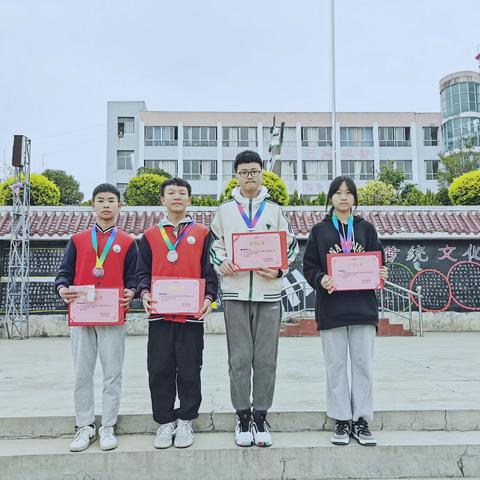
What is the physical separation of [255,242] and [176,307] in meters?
0.64

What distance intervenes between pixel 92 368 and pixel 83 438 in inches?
16.6

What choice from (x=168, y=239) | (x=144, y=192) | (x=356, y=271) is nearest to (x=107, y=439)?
(x=168, y=239)

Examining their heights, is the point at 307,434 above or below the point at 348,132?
below

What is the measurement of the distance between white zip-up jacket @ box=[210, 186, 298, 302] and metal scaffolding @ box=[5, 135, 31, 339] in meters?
8.00

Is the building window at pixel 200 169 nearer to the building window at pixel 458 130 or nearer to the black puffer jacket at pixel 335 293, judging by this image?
the building window at pixel 458 130

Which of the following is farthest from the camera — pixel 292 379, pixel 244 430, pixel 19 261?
pixel 19 261

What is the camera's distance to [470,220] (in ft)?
36.0

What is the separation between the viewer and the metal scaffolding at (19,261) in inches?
392

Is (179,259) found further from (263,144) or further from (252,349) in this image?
(263,144)

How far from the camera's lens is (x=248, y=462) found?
2.89 metres

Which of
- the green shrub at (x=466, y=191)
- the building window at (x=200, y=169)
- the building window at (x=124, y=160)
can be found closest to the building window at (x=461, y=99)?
the building window at (x=200, y=169)

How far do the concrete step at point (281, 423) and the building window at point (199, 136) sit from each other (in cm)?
3062

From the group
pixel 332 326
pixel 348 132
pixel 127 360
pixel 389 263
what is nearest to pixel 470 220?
pixel 389 263

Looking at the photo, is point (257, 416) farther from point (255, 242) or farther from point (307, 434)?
point (255, 242)
